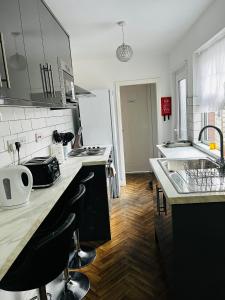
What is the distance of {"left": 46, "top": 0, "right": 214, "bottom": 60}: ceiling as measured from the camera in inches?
82.1

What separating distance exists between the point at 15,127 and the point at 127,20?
62.6 inches

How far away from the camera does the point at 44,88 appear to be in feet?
5.90

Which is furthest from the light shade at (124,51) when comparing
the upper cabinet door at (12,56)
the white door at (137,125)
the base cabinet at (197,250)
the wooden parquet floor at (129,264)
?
the white door at (137,125)

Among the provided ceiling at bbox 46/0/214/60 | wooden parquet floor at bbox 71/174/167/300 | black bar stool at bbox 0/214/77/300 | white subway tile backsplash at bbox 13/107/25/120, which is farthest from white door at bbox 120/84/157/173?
black bar stool at bbox 0/214/77/300

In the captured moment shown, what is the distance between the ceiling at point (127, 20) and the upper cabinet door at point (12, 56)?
747 mm

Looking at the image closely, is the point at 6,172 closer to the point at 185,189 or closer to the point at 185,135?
the point at 185,189

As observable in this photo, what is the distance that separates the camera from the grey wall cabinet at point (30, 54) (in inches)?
49.4

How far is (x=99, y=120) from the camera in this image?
3717mm

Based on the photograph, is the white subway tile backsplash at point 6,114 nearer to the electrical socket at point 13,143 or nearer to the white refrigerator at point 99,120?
the electrical socket at point 13,143

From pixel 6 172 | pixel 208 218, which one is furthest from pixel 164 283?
pixel 6 172

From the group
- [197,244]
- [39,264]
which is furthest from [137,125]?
[39,264]

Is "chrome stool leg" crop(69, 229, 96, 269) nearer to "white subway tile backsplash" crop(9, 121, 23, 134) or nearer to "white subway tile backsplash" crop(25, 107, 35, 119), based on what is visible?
"white subway tile backsplash" crop(9, 121, 23, 134)

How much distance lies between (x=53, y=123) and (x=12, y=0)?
1.64m

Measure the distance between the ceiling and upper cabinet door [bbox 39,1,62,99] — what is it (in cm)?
11
